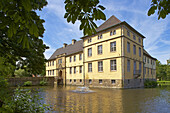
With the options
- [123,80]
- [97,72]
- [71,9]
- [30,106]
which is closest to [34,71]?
[30,106]

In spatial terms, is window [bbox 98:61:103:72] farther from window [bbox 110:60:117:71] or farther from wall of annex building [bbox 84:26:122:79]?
window [bbox 110:60:117:71]

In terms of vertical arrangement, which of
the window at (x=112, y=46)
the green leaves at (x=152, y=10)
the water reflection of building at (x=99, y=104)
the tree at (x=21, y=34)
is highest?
the window at (x=112, y=46)

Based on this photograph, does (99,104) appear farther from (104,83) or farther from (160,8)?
(104,83)

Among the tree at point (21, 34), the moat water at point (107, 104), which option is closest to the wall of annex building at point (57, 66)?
the moat water at point (107, 104)

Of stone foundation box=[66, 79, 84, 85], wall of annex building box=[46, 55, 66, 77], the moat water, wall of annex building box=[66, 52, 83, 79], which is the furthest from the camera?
wall of annex building box=[46, 55, 66, 77]

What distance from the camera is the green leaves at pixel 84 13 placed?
2.75 meters

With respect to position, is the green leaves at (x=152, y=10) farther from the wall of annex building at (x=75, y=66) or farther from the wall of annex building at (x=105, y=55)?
the wall of annex building at (x=75, y=66)

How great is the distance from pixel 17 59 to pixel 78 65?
23634mm

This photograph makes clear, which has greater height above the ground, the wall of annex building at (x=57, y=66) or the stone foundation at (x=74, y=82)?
the wall of annex building at (x=57, y=66)

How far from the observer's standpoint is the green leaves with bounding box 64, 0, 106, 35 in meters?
2.75

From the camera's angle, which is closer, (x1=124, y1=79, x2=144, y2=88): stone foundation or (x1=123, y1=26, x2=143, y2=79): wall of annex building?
(x1=124, y1=79, x2=144, y2=88): stone foundation

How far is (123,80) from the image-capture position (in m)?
22.2

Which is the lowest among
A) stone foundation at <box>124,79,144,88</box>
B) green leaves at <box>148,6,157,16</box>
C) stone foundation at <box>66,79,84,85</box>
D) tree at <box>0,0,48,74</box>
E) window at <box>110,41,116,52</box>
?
stone foundation at <box>66,79,84,85</box>

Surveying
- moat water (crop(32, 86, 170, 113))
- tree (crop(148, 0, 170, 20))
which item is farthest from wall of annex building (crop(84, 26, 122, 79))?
tree (crop(148, 0, 170, 20))
